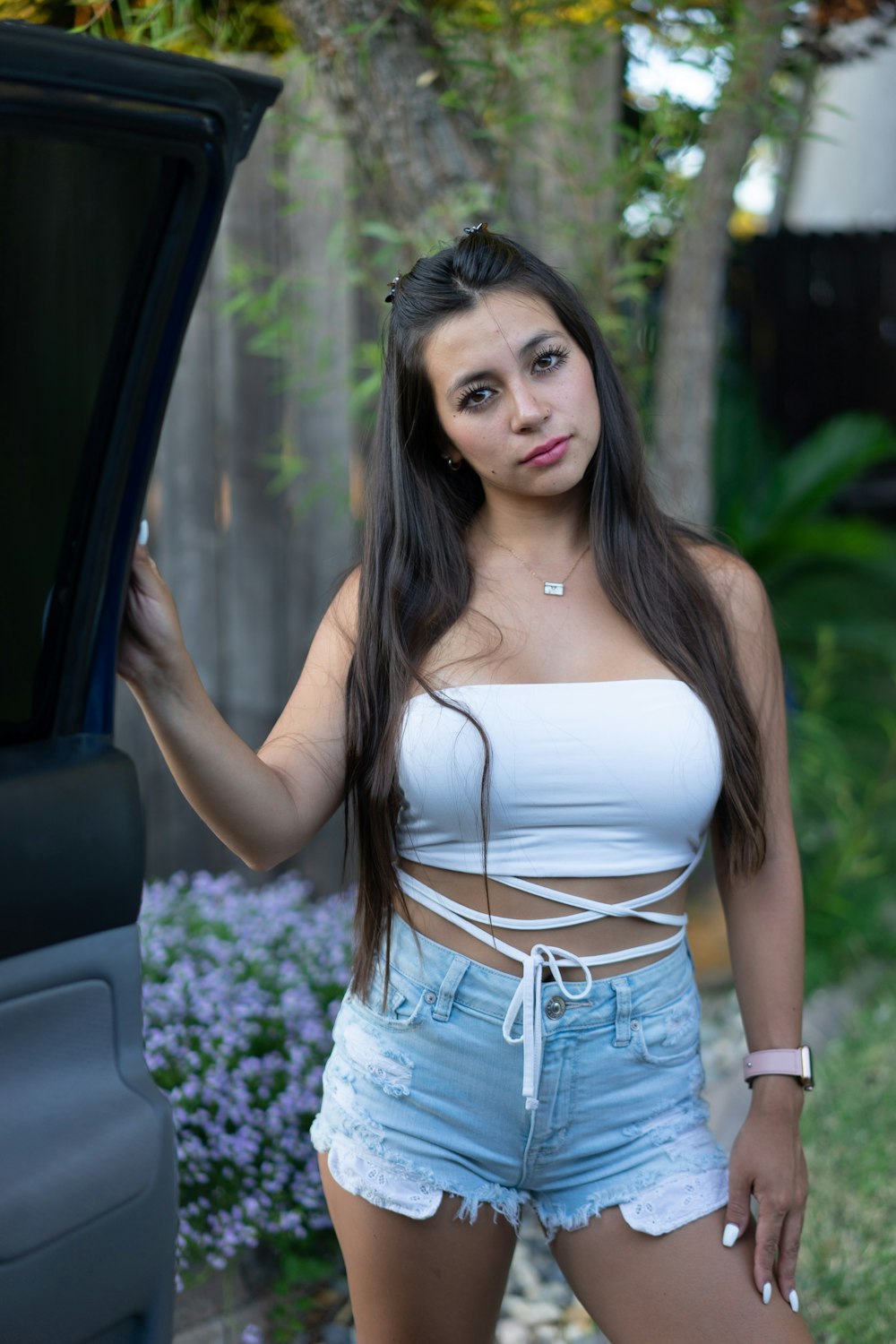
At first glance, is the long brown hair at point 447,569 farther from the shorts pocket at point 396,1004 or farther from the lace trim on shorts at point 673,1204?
the lace trim on shorts at point 673,1204

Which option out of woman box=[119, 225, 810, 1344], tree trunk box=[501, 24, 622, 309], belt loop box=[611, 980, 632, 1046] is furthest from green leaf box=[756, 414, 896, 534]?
belt loop box=[611, 980, 632, 1046]

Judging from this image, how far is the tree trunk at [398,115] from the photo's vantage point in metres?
2.74

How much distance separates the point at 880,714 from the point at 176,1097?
10.9 feet

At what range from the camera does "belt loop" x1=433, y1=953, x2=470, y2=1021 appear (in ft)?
5.56

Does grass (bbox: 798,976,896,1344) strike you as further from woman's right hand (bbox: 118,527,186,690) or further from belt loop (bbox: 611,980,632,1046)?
woman's right hand (bbox: 118,527,186,690)

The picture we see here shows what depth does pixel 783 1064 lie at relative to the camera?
5.89 feet

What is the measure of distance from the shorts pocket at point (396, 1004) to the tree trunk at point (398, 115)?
1.91 meters

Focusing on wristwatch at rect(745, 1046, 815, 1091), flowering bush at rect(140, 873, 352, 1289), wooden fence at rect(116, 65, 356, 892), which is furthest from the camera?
wooden fence at rect(116, 65, 356, 892)

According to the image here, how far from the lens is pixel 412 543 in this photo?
1932 mm

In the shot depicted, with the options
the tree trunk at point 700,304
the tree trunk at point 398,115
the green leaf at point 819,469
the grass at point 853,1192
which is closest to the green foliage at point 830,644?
the green leaf at point 819,469

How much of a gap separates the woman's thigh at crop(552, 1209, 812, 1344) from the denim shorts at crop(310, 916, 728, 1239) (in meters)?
0.03

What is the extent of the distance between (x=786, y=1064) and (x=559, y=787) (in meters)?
0.52

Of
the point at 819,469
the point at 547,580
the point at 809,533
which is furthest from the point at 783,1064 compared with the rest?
the point at 819,469

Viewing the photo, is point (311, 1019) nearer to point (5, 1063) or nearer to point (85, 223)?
point (5, 1063)
